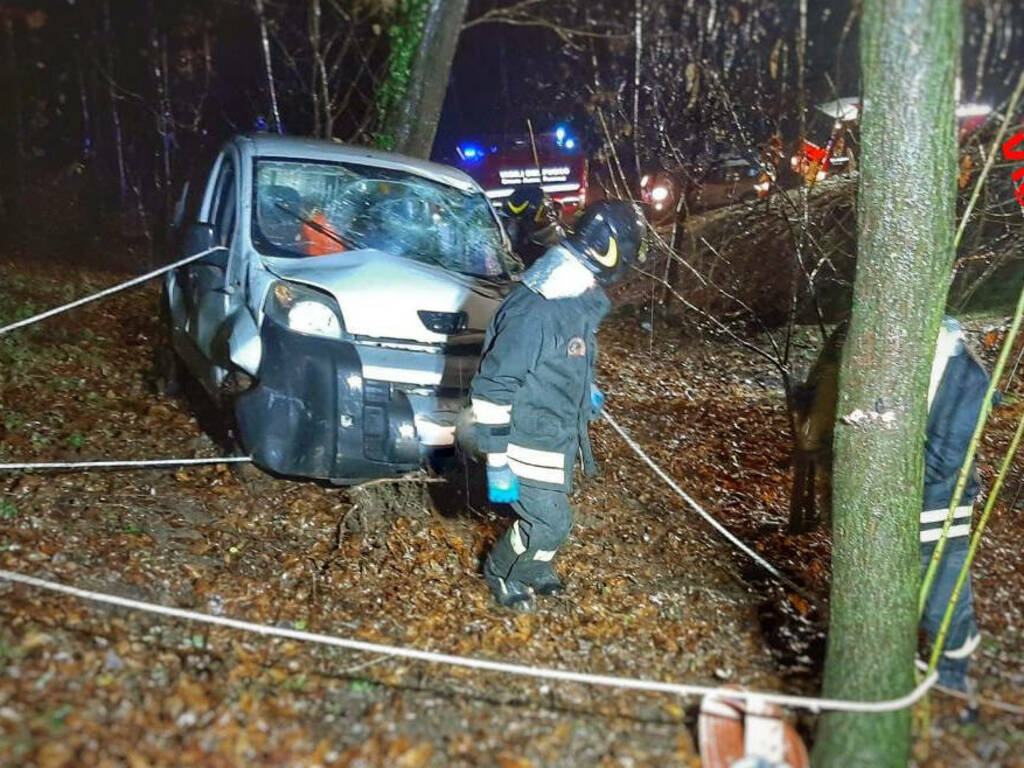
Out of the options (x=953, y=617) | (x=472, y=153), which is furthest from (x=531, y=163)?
(x=953, y=617)

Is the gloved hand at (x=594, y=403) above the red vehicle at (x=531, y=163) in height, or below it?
below

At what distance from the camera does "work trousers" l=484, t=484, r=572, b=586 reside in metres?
4.41

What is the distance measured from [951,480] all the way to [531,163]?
12.0 metres

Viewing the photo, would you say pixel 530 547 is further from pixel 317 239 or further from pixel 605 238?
pixel 317 239

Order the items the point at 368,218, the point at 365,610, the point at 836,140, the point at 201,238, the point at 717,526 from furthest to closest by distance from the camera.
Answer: the point at 836,140, the point at 368,218, the point at 201,238, the point at 365,610, the point at 717,526

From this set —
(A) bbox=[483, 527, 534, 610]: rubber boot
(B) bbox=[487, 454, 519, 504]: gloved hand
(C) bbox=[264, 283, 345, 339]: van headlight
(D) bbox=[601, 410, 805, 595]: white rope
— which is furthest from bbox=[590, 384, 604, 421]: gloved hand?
(C) bbox=[264, 283, 345, 339]: van headlight

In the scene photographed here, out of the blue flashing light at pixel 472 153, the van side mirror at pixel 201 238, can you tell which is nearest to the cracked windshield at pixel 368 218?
the van side mirror at pixel 201 238

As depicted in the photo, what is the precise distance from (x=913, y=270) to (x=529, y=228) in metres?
7.03

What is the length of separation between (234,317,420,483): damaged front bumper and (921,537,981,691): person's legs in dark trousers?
2.76 metres

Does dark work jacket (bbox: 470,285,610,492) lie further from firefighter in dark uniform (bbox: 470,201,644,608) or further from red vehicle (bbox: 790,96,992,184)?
red vehicle (bbox: 790,96,992,184)

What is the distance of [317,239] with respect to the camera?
223 inches

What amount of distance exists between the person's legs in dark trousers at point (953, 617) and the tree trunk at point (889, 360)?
66 cm

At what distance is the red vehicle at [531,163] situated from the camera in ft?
49.1

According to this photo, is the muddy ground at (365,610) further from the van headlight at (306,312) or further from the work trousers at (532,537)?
the van headlight at (306,312)
